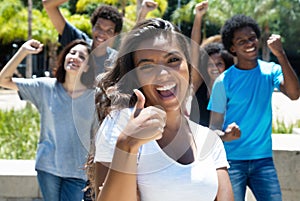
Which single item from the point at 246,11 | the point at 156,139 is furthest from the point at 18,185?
the point at 246,11

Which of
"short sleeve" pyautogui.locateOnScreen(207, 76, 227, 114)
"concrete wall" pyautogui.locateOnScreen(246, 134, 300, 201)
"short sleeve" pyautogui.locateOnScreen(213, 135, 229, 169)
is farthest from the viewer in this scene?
"concrete wall" pyautogui.locateOnScreen(246, 134, 300, 201)

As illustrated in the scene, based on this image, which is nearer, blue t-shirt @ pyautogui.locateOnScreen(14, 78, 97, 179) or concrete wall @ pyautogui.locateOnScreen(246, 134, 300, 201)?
blue t-shirt @ pyautogui.locateOnScreen(14, 78, 97, 179)

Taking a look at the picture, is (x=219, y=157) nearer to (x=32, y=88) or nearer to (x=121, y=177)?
(x=121, y=177)

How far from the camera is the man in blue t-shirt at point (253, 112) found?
147 inches

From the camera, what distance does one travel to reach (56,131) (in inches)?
150

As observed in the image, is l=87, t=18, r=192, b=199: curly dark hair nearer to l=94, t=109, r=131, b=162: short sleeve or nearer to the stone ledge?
l=94, t=109, r=131, b=162: short sleeve

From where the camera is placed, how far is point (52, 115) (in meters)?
3.81

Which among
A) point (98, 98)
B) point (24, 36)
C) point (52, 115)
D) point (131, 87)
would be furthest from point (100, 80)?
point (24, 36)

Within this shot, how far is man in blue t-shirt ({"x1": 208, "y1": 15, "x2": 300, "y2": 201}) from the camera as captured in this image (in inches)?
147

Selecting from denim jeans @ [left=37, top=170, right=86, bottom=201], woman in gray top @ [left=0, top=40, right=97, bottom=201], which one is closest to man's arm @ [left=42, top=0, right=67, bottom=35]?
woman in gray top @ [left=0, top=40, right=97, bottom=201]

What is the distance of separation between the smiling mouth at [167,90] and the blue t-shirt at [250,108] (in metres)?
2.05

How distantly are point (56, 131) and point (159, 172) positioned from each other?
6.80 feet

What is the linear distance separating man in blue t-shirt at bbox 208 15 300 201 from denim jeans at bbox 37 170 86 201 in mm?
978

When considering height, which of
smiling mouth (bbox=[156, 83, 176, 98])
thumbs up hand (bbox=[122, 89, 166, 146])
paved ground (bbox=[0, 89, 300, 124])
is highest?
smiling mouth (bbox=[156, 83, 176, 98])
